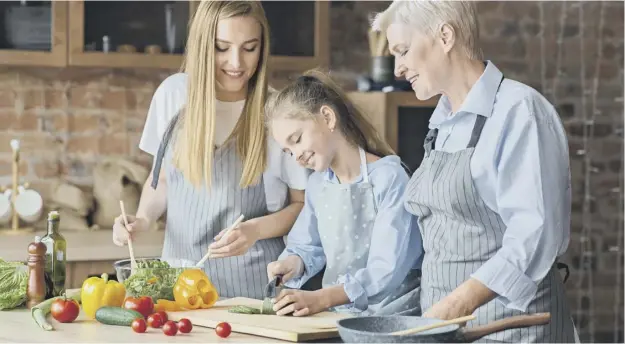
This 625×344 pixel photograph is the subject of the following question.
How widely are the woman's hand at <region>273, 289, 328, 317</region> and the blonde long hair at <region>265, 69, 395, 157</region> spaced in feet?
1.78

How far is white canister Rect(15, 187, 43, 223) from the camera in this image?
14.8 ft

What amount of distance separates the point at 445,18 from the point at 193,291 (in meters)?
0.92

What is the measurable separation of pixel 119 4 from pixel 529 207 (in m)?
2.81

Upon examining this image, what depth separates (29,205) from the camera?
4.52 m

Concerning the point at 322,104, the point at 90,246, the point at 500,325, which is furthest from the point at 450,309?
the point at 90,246

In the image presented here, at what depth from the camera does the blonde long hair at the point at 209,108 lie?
3.02m

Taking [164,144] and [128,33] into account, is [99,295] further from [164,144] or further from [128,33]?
[128,33]

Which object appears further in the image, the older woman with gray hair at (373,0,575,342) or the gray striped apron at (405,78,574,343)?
the gray striped apron at (405,78,574,343)

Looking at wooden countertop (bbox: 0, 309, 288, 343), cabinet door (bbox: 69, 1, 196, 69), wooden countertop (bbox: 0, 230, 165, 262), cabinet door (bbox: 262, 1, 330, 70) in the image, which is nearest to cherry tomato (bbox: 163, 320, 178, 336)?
wooden countertop (bbox: 0, 309, 288, 343)

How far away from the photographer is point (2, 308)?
2.70m

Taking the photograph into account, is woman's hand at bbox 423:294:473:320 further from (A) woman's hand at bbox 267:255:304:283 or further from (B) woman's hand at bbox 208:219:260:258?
(B) woman's hand at bbox 208:219:260:258

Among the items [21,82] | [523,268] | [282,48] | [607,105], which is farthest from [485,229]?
[607,105]

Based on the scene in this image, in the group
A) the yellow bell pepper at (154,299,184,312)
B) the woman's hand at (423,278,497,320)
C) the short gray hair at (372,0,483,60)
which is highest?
the short gray hair at (372,0,483,60)

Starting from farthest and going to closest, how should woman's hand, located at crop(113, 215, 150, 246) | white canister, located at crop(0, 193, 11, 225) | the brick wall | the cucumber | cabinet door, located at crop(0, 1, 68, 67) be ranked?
the brick wall, white canister, located at crop(0, 193, 11, 225), cabinet door, located at crop(0, 1, 68, 67), woman's hand, located at crop(113, 215, 150, 246), the cucumber
